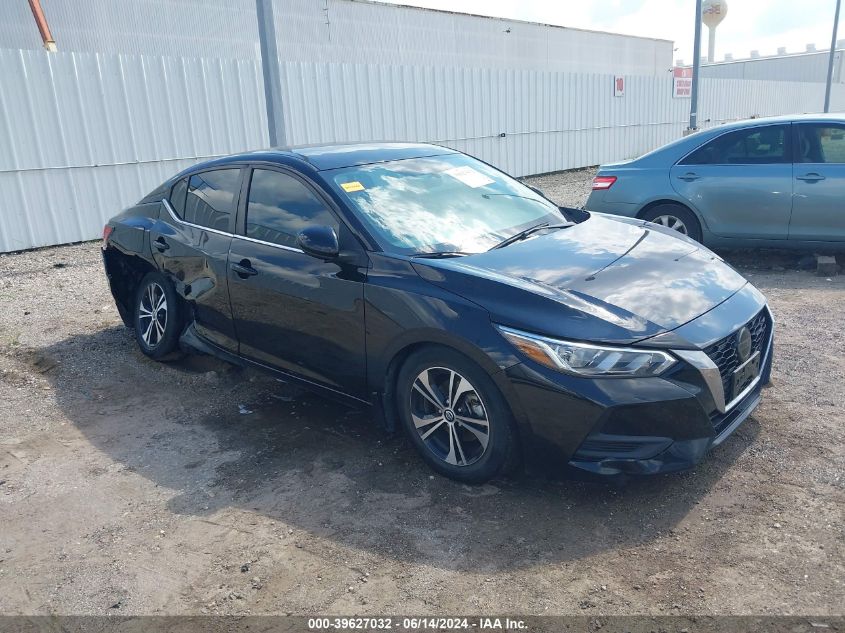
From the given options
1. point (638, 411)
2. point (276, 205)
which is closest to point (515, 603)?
point (638, 411)

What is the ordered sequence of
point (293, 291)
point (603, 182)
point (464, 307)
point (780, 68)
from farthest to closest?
point (780, 68) → point (603, 182) → point (293, 291) → point (464, 307)

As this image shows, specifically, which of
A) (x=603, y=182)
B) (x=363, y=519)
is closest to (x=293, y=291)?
(x=363, y=519)

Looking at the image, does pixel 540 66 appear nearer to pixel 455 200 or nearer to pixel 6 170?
pixel 6 170

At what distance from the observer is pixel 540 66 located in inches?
1225

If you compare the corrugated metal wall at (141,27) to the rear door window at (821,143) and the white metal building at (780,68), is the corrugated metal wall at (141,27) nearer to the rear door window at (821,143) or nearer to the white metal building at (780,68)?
the rear door window at (821,143)

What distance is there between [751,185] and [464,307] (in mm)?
5182

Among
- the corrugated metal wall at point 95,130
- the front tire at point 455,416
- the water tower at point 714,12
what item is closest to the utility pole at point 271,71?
the corrugated metal wall at point 95,130

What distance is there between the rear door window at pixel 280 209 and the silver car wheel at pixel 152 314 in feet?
4.40

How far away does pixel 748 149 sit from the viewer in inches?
292

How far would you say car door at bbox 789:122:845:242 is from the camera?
699 centimetres

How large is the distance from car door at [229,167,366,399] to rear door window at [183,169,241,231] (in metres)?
0.17

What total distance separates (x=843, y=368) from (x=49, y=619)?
4.89 meters

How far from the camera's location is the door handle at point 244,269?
445 centimetres

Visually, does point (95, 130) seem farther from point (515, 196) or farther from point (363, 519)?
point (363, 519)
